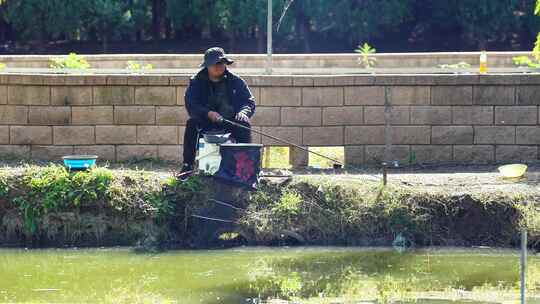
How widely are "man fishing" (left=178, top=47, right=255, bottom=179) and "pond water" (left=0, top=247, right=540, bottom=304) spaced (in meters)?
1.19

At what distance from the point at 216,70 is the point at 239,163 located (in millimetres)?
1016

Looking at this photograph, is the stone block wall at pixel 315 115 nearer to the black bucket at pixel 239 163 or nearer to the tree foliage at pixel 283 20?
the black bucket at pixel 239 163

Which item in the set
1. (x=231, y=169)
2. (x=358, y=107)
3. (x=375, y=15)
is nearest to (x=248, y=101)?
(x=231, y=169)

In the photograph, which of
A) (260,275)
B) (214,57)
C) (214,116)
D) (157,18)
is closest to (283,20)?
(157,18)

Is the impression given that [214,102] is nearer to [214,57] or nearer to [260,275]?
[214,57]

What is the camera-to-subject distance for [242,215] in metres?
11.5

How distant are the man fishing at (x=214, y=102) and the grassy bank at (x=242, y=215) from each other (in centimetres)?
51

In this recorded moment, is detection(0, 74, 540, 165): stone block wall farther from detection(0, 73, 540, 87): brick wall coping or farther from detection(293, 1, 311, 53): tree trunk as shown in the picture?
detection(293, 1, 311, 53): tree trunk

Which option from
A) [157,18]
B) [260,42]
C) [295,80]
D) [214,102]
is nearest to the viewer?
[214,102]

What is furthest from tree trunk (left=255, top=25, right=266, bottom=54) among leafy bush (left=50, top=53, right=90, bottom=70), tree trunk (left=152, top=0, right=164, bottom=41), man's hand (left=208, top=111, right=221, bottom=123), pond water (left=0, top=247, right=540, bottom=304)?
pond water (left=0, top=247, right=540, bottom=304)

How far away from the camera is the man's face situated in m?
11.8

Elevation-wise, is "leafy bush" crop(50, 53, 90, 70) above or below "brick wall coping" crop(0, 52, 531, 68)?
below

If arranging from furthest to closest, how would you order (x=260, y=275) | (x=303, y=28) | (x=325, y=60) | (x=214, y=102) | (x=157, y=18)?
(x=157, y=18) < (x=303, y=28) < (x=325, y=60) < (x=214, y=102) < (x=260, y=275)

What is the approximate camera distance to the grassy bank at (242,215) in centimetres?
1150
